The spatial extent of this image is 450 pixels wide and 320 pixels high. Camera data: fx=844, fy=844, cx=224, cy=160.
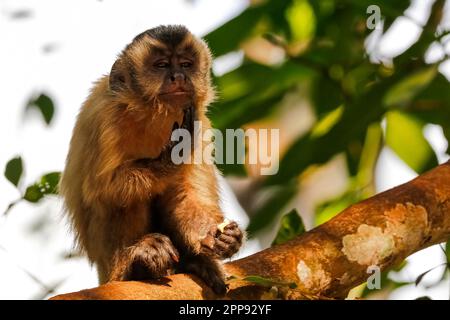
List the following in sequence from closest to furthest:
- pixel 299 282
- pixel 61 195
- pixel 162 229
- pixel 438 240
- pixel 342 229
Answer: pixel 299 282, pixel 342 229, pixel 438 240, pixel 162 229, pixel 61 195

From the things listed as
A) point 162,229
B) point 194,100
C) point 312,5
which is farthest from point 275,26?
point 162,229

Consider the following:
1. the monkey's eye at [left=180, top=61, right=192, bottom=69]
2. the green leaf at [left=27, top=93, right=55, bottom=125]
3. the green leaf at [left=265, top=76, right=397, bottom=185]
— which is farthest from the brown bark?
the green leaf at [left=27, top=93, right=55, bottom=125]

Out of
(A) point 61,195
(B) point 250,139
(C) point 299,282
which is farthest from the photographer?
(B) point 250,139

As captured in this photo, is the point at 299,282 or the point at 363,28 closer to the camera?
the point at 299,282

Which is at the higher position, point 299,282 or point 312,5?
point 312,5

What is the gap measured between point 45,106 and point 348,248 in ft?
7.18

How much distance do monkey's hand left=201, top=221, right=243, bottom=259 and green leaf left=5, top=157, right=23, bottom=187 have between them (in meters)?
1.15

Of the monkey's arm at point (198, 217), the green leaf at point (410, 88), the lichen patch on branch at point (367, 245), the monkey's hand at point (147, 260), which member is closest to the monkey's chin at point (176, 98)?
the monkey's arm at point (198, 217)

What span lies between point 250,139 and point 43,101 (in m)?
1.57

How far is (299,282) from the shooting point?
3.99 meters

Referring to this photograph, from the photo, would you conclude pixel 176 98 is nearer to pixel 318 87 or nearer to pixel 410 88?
pixel 318 87

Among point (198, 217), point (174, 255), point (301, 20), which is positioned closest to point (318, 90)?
point (301, 20)

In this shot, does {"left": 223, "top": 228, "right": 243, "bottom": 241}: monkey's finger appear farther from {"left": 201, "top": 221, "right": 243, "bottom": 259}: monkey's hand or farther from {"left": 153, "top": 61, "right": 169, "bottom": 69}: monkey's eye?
{"left": 153, "top": 61, "right": 169, "bottom": 69}: monkey's eye

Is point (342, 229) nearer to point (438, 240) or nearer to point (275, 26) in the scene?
point (438, 240)
